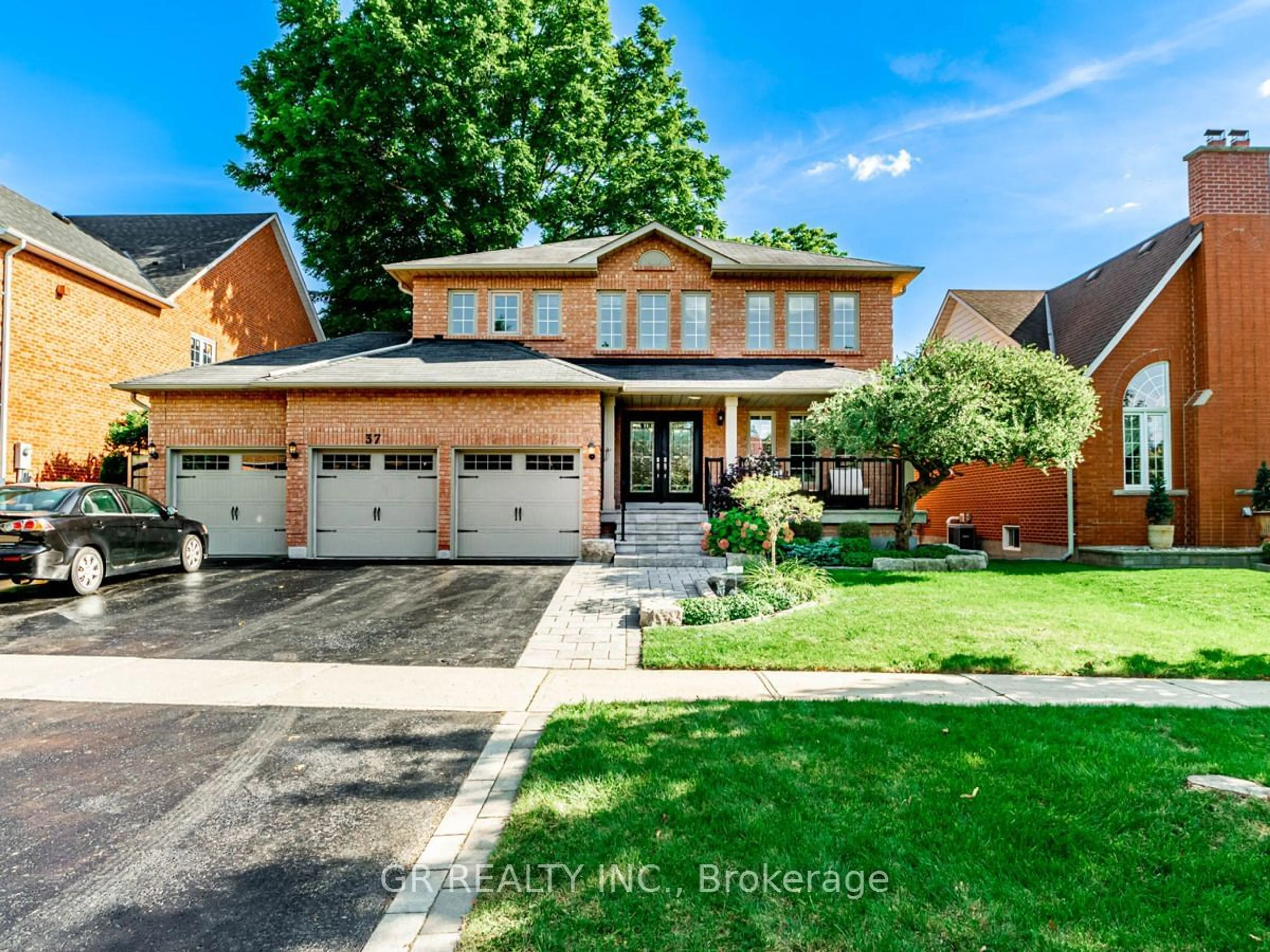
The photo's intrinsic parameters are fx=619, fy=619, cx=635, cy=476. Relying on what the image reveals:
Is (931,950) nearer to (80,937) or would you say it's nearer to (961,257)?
(80,937)

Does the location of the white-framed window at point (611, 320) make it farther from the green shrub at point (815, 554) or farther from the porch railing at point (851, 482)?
the green shrub at point (815, 554)

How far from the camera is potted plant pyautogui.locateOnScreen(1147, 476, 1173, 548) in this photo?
494 inches

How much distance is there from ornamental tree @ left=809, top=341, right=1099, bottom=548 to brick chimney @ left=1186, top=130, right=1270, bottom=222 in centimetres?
594

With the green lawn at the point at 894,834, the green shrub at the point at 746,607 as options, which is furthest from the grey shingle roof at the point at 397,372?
the green lawn at the point at 894,834

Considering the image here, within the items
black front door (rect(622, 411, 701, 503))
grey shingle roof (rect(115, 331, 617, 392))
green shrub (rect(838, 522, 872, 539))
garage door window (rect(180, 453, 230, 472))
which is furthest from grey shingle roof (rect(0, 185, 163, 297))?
green shrub (rect(838, 522, 872, 539))

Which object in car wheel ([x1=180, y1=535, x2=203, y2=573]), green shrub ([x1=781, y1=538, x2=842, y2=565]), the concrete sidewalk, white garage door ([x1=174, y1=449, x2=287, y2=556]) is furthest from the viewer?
white garage door ([x1=174, y1=449, x2=287, y2=556])

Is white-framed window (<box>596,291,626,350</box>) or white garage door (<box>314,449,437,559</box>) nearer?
white garage door (<box>314,449,437,559</box>)

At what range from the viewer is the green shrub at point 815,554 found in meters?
11.3

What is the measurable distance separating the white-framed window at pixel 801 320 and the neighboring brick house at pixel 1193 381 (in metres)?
5.87

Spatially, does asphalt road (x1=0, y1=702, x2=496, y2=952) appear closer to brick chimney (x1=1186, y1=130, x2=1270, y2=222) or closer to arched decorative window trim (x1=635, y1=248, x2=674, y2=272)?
arched decorative window trim (x1=635, y1=248, x2=674, y2=272)

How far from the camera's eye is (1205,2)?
340 inches

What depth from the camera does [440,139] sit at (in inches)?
862

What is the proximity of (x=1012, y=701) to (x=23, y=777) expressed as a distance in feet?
20.8

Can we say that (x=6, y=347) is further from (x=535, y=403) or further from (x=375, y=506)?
(x=535, y=403)
